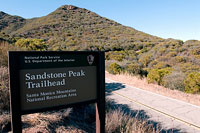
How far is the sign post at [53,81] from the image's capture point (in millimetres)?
2477

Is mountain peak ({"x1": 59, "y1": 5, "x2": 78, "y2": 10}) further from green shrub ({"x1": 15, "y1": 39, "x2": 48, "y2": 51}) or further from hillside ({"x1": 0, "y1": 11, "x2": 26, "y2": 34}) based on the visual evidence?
green shrub ({"x1": 15, "y1": 39, "x2": 48, "y2": 51})

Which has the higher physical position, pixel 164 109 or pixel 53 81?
pixel 53 81

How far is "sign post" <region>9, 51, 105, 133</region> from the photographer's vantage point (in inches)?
97.5

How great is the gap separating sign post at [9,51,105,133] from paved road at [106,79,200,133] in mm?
2900

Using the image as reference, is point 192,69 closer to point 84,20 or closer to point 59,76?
point 59,76

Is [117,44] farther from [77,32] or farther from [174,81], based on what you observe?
[174,81]

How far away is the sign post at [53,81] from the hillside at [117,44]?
7655 millimetres

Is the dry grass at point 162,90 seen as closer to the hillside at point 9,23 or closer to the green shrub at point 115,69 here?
the green shrub at point 115,69

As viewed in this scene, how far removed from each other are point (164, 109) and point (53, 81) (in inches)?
198

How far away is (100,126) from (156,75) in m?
8.52

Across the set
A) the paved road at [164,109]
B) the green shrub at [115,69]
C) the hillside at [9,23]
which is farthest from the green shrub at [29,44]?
the hillside at [9,23]

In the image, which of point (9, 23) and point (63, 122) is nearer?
point (63, 122)

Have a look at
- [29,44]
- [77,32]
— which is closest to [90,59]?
[29,44]

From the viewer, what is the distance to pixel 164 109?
20.5ft
